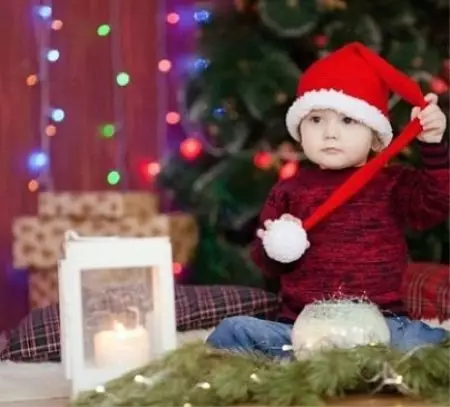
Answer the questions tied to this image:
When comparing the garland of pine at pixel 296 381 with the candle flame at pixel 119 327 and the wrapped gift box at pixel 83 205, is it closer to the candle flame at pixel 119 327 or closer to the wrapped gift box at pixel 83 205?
the candle flame at pixel 119 327

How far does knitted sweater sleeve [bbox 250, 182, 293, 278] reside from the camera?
186 centimetres

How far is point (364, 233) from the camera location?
6.03 ft

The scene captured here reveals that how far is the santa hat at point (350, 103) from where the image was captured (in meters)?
1.77

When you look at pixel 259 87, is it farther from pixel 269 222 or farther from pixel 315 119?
pixel 269 222

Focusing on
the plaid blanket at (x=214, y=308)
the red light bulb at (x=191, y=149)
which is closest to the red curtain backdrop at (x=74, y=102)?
the red light bulb at (x=191, y=149)

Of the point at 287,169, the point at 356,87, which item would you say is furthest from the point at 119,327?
the point at 287,169

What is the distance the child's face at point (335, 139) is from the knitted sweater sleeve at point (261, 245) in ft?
0.34

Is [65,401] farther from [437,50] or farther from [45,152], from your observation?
[437,50]

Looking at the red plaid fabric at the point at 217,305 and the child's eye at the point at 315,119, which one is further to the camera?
the red plaid fabric at the point at 217,305

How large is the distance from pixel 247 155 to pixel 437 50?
0.56 meters

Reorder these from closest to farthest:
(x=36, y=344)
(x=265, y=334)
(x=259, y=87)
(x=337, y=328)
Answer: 1. (x=337, y=328)
2. (x=265, y=334)
3. (x=36, y=344)
4. (x=259, y=87)

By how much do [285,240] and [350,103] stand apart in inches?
10.6

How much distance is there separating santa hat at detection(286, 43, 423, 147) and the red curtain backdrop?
1.09 meters

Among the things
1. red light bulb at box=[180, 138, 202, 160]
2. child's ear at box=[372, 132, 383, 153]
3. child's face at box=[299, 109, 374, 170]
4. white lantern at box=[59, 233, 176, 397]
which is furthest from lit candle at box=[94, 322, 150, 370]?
red light bulb at box=[180, 138, 202, 160]
